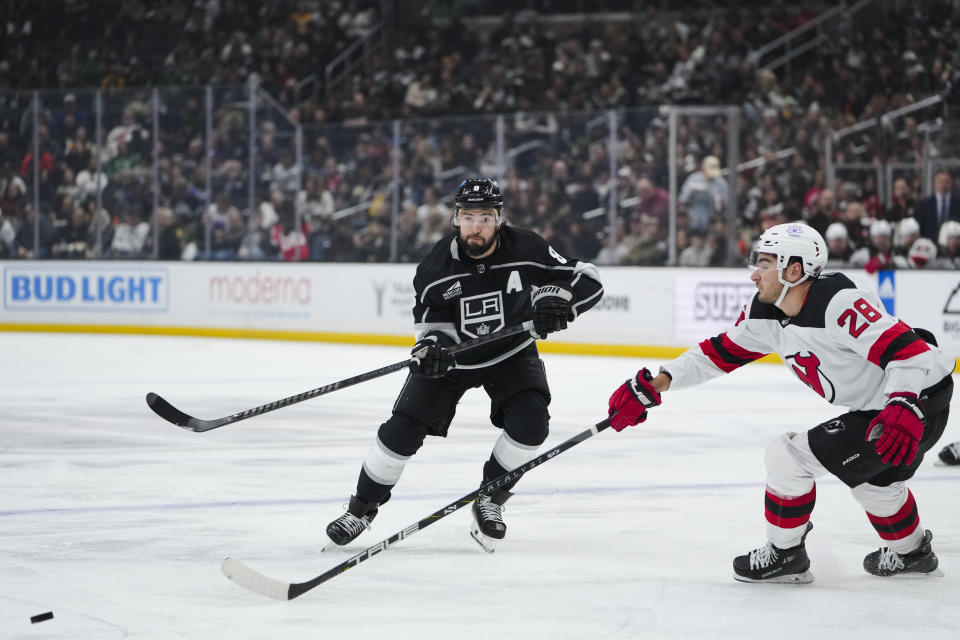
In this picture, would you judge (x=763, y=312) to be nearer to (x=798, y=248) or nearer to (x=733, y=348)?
(x=733, y=348)

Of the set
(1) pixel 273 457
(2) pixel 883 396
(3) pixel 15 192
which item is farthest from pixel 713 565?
(3) pixel 15 192

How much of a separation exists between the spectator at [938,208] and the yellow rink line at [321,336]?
1466mm

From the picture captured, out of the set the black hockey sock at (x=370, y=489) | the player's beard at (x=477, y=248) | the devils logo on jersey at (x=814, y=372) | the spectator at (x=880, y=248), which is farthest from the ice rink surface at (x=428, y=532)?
the spectator at (x=880, y=248)

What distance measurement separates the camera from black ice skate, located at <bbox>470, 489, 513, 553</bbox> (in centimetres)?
424

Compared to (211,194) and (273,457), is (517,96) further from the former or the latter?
(273,457)

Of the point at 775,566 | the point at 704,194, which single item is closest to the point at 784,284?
the point at 775,566

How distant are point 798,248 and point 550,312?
904mm

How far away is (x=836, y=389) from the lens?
3.74 m

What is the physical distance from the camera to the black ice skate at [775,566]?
12.3 feet

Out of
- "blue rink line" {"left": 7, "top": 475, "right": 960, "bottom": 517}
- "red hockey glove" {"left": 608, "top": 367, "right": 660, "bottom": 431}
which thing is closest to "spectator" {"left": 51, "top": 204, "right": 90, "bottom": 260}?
"blue rink line" {"left": 7, "top": 475, "right": 960, "bottom": 517}

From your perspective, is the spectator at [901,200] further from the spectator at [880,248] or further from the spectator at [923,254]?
the spectator at [923,254]

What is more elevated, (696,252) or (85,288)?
(696,252)

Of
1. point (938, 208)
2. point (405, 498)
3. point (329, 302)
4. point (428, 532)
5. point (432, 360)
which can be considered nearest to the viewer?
point (432, 360)

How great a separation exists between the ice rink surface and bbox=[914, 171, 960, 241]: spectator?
254 centimetres
